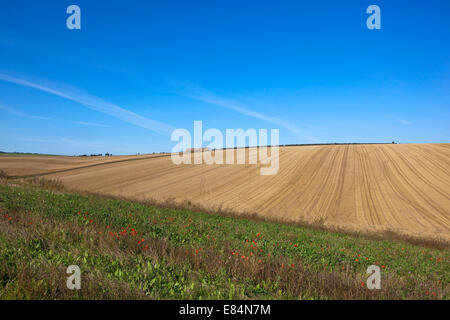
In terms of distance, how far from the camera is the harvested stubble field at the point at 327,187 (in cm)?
1902

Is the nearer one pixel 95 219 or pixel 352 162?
pixel 95 219

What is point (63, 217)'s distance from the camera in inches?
313

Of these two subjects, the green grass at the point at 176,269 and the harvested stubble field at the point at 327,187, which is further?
the harvested stubble field at the point at 327,187

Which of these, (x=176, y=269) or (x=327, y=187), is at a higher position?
(x=176, y=269)

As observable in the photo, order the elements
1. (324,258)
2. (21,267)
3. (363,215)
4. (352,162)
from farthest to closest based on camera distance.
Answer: (352,162) → (363,215) → (324,258) → (21,267)

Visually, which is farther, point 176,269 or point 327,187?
point 327,187

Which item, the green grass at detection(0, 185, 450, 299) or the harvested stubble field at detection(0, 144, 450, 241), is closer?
the green grass at detection(0, 185, 450, 299)

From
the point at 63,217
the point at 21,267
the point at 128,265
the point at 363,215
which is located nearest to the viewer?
the point at 21,267

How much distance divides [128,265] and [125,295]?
1.25m

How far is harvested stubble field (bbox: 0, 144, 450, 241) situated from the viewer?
19016 mm

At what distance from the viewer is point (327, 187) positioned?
26.8 metres

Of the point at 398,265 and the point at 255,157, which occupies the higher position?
the point at 255,157

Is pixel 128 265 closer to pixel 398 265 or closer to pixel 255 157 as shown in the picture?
pixel 398 265
